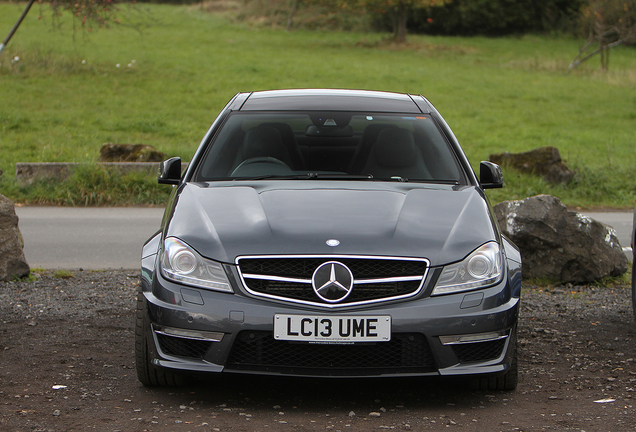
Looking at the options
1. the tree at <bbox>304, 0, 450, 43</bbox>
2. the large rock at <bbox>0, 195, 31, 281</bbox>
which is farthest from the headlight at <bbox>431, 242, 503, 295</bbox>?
the tree at <bbox>304, 0, 450, 43</bbox>

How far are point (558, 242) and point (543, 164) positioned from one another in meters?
6.65

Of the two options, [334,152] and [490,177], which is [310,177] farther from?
[490,177]

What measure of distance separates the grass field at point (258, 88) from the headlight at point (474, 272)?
8922 millimetres

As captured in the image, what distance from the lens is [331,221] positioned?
12.9 feet

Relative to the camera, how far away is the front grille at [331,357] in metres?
3.71

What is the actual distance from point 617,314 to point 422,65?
107 feet

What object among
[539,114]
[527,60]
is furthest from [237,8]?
[539,114]

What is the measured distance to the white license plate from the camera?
3641 millimetres

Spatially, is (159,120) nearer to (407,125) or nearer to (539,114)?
(539,114)

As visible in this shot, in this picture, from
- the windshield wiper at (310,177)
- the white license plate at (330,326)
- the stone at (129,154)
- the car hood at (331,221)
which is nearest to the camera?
the white license plate at (330,326)

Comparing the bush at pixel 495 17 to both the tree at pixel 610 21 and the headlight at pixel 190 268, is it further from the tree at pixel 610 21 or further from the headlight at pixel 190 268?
the headlight at pixel 190 268

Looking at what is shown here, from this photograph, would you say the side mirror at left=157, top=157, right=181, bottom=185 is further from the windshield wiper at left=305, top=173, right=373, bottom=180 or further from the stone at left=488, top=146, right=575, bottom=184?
the stone at left=488, top=146, right=575, bottom=184

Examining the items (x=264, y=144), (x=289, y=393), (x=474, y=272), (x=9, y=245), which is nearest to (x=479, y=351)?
(x=474, y=272)

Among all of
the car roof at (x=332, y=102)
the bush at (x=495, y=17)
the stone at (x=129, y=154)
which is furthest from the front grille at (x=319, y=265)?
the bush at (x=495, y=17)
